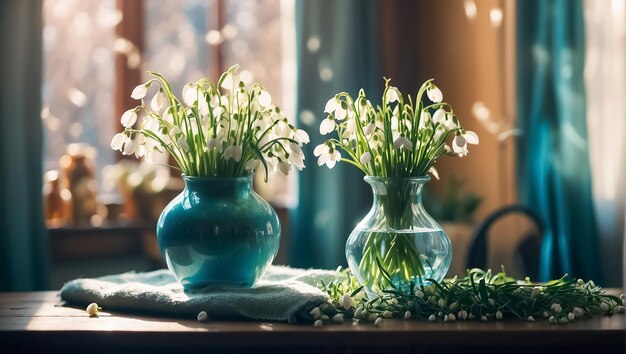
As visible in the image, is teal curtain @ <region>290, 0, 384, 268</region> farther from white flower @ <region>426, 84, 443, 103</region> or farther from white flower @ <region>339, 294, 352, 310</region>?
white flower @ <region>339, 294, 352, 310</region>

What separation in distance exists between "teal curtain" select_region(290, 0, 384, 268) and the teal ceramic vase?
2.17m

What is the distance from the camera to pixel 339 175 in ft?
12.7

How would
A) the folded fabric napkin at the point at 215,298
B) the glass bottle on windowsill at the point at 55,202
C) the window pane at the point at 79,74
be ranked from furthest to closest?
the window pane at the point at 79,74 < the glass bottle on windowsill at the point at 55,202 < the folded fabric napkin at the point at 215,298

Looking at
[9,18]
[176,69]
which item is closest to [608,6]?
[176,69]

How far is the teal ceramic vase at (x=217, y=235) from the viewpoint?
5.30ft

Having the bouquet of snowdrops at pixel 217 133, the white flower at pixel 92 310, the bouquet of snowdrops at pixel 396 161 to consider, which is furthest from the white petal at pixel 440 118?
the white flower at pixel 92 310

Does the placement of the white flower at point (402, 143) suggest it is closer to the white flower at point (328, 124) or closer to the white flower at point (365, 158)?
the white flower at point (365, 158)

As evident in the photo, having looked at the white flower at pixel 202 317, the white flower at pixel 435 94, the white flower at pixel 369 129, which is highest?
the white flower at pixel 435 94

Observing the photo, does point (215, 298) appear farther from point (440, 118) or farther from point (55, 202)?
point (55, 202)

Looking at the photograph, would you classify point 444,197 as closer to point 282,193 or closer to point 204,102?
point 282,193

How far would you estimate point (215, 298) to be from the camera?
1551mm

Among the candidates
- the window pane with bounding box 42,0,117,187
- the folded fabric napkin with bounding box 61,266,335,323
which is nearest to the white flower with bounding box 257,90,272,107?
the folded fabric napkin with bounding box 61,266,335,323

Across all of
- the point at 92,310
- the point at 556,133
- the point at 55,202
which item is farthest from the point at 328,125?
the point at 55,202

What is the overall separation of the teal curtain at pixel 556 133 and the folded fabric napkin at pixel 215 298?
1.85m
